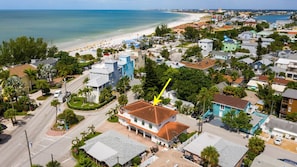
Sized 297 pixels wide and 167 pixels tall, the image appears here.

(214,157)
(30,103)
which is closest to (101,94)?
(30,103)

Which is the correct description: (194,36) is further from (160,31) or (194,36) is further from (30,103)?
(30,103)

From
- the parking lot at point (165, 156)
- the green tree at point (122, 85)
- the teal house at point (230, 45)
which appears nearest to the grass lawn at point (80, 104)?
the green tree at point (122, 85)

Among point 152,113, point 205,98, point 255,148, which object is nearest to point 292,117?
point 255,148

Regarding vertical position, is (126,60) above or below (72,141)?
above

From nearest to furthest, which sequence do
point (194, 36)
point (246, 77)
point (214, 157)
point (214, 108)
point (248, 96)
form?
point (214, 157), point (214, 108), point (248, 96), point (246, 77), point (194, 36)

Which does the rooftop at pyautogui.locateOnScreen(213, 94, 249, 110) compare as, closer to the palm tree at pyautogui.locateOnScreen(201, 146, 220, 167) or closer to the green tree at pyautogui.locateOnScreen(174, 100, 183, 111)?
the green tree at pyautogui.locateOnScreen(174, 100, 183, 111)

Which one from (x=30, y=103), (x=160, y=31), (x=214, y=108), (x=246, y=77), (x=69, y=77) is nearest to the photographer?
(x=214, y=108)

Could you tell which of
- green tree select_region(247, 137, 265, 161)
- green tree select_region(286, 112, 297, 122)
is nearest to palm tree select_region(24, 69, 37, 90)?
green tree select_region(247, 137, 265, 161)
